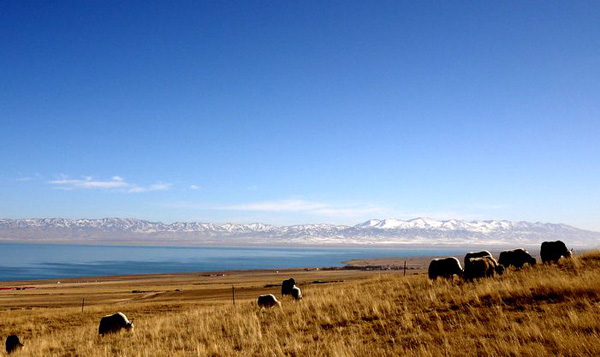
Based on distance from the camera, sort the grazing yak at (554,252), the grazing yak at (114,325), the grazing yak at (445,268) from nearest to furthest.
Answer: the grazing yak at (114,325) → the grazing yak at (445,268) → the grazing yak at (554,252)

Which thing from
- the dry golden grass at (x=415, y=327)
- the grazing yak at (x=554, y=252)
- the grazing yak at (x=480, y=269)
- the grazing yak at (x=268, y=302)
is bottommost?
the grazing yak at (x=268, y=302)

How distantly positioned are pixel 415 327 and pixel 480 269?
23.9 ft

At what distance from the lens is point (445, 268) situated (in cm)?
1773

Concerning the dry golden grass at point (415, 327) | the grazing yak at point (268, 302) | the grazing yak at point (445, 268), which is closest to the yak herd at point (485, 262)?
the grazing yak at point (445, 268)

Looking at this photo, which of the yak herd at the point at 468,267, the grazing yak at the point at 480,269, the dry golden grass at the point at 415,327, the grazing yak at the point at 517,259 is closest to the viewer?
the dry golden grass at the point at 415,327

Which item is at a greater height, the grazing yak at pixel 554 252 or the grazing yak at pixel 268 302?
the grazing yak at pixel 554 252

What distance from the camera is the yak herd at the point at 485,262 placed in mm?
15992

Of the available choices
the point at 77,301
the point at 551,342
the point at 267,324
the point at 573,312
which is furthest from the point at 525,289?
the point at 77,301

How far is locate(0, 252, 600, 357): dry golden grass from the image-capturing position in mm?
7945

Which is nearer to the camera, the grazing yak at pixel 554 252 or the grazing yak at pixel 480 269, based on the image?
the grazing yak at pixel 480 269

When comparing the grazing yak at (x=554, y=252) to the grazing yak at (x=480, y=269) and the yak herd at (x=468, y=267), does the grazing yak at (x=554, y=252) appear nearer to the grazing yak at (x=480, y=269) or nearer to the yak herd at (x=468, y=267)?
the yak herd at (x=468, y=267)

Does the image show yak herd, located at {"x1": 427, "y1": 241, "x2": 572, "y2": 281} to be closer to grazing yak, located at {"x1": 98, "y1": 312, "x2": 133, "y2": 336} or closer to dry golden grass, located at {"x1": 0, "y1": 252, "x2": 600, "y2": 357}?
dry golden grass, located at {"x1": 0, "y1": 252, "x2": 600, "y2": 357}

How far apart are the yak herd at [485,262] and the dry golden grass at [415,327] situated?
0.84 meters

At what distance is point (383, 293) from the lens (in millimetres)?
16281
